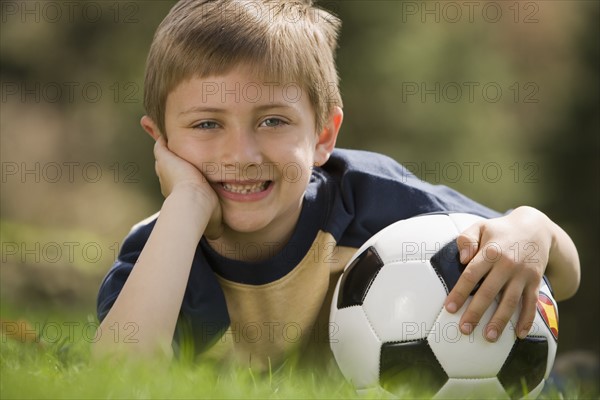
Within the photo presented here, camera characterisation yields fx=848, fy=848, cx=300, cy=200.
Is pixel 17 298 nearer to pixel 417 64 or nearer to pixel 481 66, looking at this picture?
pixel 417 64

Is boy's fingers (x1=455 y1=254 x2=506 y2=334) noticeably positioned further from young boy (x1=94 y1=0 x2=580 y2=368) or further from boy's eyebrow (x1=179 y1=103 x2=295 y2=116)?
boy's eyebrow (x1=179 y1=103 x2=295 y2=116)

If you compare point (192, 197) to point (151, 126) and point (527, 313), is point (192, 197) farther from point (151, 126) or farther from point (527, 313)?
point (527, 313)

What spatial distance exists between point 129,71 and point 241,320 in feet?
14.6

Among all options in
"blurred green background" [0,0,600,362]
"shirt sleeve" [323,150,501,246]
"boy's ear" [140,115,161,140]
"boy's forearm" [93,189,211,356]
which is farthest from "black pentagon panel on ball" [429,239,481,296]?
"blurred green background" [0,0,600,362]

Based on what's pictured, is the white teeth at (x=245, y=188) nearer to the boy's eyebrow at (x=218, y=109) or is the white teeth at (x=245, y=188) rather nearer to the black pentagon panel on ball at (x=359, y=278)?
the boy's eyebrow at (x=218, y=109)

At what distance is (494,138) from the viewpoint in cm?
595

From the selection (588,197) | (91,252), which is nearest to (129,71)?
(91,252)

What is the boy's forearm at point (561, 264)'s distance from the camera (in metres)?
2.78

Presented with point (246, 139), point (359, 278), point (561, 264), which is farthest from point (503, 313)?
point (246, 139)

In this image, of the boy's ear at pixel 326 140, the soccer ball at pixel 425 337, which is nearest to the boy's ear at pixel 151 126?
the boy's ear at pixel 326 140

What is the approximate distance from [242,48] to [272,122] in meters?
0.26

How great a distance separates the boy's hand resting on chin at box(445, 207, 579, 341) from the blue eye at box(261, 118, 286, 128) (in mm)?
717

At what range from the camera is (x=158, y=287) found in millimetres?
2500

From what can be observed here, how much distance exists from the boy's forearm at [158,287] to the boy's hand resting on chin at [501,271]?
804 millimetres
